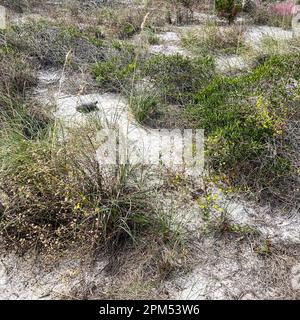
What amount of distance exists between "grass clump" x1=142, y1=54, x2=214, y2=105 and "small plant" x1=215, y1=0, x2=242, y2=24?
7.99ft

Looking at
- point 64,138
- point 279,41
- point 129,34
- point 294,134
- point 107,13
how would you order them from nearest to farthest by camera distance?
1. point 64,138
2. point 294,134
3. point 279,41
4. point 129,34
5. point 107,13

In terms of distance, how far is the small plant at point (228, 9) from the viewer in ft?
23.7

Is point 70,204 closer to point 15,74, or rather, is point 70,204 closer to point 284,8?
point 15,74

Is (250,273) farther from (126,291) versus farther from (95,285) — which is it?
(95,285)

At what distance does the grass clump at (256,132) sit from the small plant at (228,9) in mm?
3482

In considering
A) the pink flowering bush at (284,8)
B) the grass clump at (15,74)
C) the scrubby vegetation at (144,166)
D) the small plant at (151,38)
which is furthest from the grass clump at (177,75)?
the pink flowering bush at (284,8)

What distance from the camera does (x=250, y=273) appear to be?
2.82 meters

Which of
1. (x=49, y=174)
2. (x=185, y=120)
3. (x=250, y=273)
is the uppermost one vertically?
(x=49, y=174)

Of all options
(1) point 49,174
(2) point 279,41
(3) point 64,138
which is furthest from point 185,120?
(2) point 279,41

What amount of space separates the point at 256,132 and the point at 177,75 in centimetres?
176

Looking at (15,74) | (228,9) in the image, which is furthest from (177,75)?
(228,9)

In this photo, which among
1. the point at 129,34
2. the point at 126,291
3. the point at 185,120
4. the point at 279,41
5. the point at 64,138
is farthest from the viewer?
the point at 129,34

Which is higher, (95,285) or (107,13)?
(107,13)

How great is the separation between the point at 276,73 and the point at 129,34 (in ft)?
11.0
